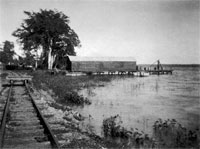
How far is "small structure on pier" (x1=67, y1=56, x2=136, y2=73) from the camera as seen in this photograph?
52319 millimetres

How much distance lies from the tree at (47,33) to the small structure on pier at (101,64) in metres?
3.98

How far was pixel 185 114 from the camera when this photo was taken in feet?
40.1

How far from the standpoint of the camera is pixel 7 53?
Answer: 80500mm

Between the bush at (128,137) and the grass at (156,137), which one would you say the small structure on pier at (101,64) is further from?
the bush at (128,137)

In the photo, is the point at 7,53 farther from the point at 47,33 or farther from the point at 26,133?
the point at 26,133

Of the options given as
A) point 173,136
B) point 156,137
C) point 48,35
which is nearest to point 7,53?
point 48,35

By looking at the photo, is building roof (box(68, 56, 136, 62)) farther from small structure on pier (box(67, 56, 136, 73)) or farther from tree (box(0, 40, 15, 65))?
tree (box(0, 40, 15, 65))

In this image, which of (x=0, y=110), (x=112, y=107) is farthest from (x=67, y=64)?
(x=0, y=110)

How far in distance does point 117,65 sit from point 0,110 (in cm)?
4761

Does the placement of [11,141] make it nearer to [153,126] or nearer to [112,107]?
[153,126]

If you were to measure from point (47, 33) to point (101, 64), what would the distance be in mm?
15390

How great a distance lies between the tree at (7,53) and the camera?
79.8 m

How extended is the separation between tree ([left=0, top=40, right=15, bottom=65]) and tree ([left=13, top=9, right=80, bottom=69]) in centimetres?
3452

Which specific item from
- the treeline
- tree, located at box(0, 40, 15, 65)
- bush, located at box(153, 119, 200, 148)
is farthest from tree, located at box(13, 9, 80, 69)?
bush, located at box(153, 119, 200, 148)
